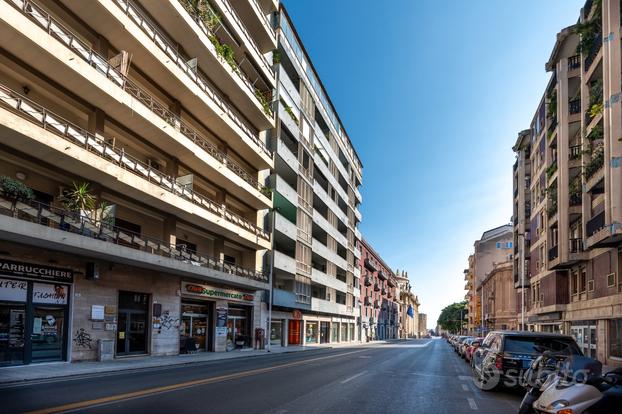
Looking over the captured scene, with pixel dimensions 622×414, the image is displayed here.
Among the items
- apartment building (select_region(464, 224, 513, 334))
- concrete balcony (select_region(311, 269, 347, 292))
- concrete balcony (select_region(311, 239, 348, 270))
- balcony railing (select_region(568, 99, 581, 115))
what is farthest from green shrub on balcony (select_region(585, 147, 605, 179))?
apartment building (select_region(464, 224, 513, 334))

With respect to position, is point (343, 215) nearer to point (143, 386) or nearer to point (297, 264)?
point (297, 264)

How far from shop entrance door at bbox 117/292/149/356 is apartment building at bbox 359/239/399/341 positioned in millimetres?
55139

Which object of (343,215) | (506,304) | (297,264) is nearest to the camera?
(297,264)

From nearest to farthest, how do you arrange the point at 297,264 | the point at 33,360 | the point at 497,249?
the point at 33,360, the point at 297,264, the point at 497,249

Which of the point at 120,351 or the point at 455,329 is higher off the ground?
the point at 120,351

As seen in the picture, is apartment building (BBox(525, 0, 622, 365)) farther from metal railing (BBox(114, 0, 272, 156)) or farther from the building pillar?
the building pillar

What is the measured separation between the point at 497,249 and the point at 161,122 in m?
97.4

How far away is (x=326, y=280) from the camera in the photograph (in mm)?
53812

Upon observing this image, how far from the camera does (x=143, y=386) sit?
1287cm

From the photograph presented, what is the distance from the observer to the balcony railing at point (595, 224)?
2484 cm

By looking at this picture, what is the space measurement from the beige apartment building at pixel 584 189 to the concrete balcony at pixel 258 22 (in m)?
19.1

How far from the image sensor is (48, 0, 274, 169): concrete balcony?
828 inches

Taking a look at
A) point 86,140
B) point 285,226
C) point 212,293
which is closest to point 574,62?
point 285,226

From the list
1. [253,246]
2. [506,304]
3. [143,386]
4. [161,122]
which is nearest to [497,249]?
[506,304]
